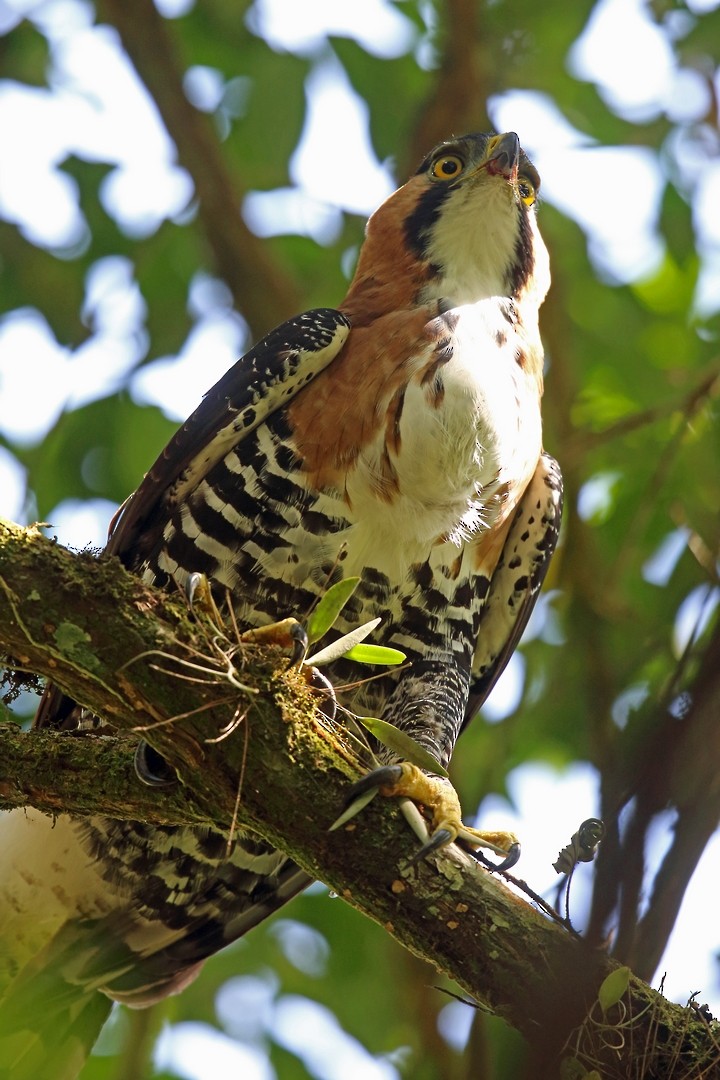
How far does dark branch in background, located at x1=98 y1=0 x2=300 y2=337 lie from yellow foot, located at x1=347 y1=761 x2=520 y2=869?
3.24 metres

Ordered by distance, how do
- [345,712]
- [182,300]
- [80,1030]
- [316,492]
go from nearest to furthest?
[345,712]
[316,492]
[80,1030]
[182,300]

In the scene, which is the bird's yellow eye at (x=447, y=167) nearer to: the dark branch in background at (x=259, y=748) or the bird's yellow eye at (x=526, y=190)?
the bird's yellow eye at (x=526, y=190)

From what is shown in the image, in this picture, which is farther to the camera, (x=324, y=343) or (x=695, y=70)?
(x=695, y=70)

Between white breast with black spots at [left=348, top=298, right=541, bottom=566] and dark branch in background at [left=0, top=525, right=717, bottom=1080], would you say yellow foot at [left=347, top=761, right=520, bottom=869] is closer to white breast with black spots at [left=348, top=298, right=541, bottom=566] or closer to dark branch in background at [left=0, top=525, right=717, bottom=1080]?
dark branch in background at [left=0, top=525, right=717, bottom=1080]

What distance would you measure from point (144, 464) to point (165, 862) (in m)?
2.05

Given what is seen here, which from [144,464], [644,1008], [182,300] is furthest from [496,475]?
[182,300]

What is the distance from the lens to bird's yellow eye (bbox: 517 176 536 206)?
4.27 meters

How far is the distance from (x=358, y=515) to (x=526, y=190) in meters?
1.67

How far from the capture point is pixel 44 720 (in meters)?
3.42

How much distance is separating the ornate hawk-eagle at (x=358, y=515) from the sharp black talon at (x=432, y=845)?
36.2 inches

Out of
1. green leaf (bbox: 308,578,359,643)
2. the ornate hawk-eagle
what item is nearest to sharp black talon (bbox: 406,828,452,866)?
green leaf (bbox: 308,578,359,643)

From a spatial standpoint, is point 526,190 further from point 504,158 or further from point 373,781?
point 373,781

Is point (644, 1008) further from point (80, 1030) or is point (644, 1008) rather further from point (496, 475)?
point (80, 1030)

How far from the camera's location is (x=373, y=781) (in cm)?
243
